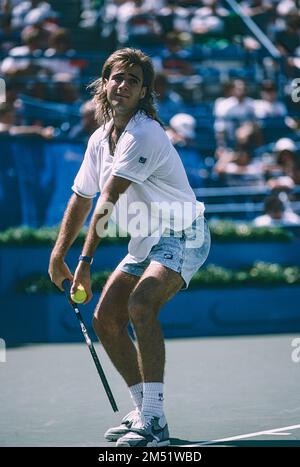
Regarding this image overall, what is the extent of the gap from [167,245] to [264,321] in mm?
6191

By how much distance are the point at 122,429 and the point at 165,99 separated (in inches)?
368

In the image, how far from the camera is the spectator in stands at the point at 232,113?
14.6m

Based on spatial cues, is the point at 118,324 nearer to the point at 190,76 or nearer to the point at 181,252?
the point at 181,252

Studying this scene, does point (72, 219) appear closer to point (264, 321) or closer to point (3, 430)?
point (3, 430)

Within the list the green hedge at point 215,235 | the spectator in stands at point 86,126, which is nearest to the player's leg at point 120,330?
the green hedge at point 215,235

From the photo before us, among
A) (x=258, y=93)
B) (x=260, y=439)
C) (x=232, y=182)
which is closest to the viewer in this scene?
(x=260, y=439)

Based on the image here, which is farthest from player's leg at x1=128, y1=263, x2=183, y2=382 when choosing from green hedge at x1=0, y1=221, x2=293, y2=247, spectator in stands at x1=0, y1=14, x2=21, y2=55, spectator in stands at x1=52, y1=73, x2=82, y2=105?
spectator in stands at x1=0, y1=14, x2=21, y2=55

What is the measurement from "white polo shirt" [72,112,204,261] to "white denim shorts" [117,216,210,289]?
0.04m

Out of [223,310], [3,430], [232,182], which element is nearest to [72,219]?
[3,430]

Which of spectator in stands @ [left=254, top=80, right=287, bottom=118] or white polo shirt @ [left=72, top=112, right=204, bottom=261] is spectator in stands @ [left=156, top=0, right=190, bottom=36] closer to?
spectator in stands @ [left=254, top=80, right=287, bottom=118]

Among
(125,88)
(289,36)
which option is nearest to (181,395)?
(125,88)
